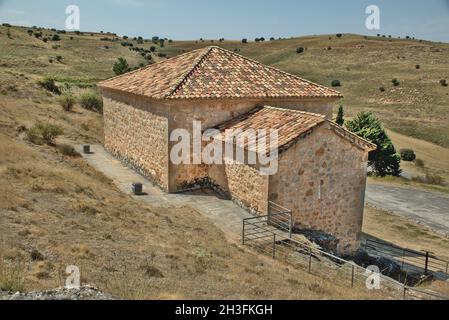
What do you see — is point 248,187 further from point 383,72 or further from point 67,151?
point 383,72

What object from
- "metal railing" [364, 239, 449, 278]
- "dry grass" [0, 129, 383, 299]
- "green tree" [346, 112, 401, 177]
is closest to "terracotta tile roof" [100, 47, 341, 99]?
"dry grass" [0, 129, 383, 299]

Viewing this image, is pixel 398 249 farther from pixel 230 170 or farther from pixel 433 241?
pixel 230 170

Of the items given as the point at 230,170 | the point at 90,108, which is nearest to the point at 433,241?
the point at 230,170

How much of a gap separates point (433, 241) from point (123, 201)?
13.1m

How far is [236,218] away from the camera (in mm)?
13383

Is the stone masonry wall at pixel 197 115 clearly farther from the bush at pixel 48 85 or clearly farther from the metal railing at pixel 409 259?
the bush at pixel 48 85

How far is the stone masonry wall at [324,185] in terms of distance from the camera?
12.9 meters

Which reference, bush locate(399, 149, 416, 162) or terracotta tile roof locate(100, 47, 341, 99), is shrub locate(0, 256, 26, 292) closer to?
terracotta tile roof locate(100, 47, 341, 99)

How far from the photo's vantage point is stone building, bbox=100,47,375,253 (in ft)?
43.0

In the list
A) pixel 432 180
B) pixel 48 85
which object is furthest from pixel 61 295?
pixel 48 85

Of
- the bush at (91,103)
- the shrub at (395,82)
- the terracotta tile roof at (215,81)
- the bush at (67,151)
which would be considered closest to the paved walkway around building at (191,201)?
the bush at (67,151)

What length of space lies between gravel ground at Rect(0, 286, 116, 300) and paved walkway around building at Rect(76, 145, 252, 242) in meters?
5.96

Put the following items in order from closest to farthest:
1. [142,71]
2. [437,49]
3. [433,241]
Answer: [433,241], [142,71], [437,49]

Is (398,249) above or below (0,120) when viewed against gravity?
below
